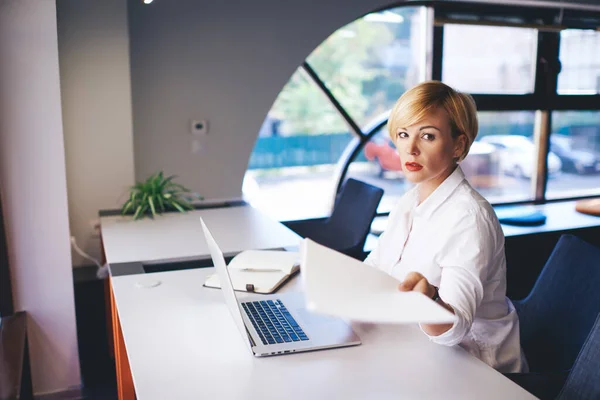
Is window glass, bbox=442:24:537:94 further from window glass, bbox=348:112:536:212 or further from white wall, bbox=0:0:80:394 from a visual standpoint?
white wall, bbox=0:0:80:394

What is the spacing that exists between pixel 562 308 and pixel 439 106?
2.77 feet

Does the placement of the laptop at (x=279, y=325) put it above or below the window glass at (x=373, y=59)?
below

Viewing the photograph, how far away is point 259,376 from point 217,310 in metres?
0.49

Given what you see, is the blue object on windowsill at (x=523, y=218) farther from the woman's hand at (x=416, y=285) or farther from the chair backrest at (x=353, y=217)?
the woman's hand at (x=416, y=285)

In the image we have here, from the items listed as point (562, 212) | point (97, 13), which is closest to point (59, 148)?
point (97, 13)

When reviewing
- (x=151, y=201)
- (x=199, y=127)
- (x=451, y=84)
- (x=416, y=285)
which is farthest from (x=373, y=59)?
(x=416, y=285)

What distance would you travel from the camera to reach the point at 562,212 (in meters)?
4.88

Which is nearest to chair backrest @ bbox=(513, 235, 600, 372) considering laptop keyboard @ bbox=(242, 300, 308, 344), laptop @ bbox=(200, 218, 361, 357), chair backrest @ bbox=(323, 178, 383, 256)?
laptop @ bbox=(200, 218, 361, 357)

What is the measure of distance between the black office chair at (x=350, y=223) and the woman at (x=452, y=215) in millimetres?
1232

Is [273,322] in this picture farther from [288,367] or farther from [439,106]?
[439,106]

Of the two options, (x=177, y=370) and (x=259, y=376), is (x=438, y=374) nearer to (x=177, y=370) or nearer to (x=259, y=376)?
(x=259, y=376)

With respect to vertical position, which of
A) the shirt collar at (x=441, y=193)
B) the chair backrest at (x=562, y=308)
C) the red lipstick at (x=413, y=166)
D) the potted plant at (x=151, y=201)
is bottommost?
the chair backrest at (x=562, y=308)

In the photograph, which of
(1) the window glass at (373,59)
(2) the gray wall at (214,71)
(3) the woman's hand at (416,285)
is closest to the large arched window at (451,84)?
(1) the window glass at (373,59)

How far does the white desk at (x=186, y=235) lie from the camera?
2606 mm
